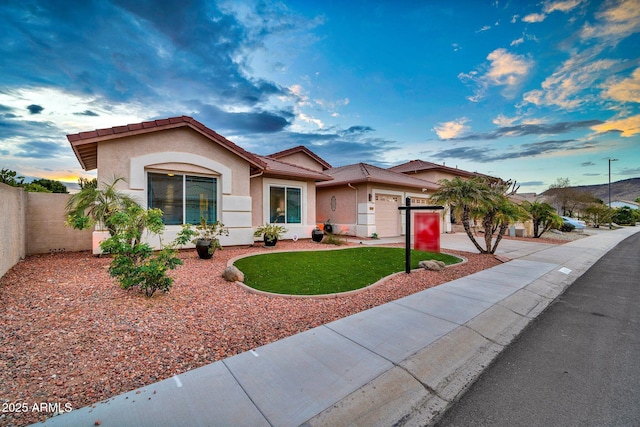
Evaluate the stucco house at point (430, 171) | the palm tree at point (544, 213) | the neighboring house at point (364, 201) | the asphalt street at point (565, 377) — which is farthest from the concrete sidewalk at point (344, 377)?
the stucco house at point (430, 171)

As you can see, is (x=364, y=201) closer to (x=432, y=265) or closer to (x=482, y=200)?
(x=482, y=200)

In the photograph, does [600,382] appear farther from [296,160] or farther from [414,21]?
[296,160]

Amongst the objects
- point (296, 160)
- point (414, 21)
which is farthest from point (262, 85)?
point (414, 21)

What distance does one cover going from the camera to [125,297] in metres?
4.66

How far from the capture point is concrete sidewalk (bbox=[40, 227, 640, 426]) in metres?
2.25

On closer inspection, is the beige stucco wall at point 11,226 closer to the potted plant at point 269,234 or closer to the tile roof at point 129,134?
the tile roof at point 129,134

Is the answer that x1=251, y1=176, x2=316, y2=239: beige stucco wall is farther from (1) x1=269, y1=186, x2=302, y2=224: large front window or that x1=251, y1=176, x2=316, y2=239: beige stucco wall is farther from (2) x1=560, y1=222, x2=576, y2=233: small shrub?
(2) x1=560, y1=222, x2=576, y2=233: small shrub

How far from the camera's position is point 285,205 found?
13.4m

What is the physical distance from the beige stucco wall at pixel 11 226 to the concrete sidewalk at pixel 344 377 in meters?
5.90

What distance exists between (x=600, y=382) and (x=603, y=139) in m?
25.0

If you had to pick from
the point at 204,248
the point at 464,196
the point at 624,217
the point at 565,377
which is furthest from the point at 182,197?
the point at 624,217

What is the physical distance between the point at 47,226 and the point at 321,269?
30.4ft

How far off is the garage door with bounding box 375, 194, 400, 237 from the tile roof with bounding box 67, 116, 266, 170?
341 inches

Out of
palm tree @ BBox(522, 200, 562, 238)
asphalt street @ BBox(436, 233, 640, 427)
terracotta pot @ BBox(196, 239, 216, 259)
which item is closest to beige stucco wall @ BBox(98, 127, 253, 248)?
terracotta pot @ BBox(196, 239, 216, 259)
